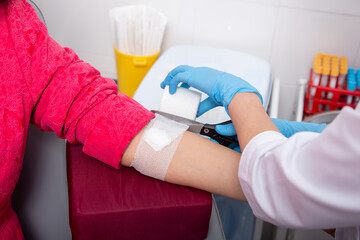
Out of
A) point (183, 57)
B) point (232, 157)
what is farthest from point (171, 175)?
point (183, 57)

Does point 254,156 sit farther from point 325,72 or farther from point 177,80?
point 325,72

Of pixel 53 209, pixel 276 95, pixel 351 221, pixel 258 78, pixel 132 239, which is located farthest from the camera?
pixel 276 95

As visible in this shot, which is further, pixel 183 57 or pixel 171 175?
pixel 183 57

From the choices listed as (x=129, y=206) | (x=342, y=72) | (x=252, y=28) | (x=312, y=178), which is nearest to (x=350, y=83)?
(x=342, y=72)

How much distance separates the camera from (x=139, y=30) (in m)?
1.49

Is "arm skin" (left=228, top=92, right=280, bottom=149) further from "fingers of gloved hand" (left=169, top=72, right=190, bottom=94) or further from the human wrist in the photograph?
"fingers of gloved hand" (left=169, top=72, right=190, bottom=94)

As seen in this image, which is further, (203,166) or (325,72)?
(325,72)

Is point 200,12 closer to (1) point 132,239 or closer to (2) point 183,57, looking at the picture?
(2) point 183,57

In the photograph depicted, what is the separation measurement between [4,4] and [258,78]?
81 cm

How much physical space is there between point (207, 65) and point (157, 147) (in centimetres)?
54

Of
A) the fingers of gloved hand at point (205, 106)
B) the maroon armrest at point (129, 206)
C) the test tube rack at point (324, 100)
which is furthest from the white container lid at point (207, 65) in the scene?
the maroon armrest at point (129, 206)

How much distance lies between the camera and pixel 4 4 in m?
0.83

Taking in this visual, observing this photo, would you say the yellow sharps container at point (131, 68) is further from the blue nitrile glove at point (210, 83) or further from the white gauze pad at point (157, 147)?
the white gauze pad at point (157, 147)

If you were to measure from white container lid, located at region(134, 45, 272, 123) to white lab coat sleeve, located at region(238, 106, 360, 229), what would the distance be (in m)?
0.44
